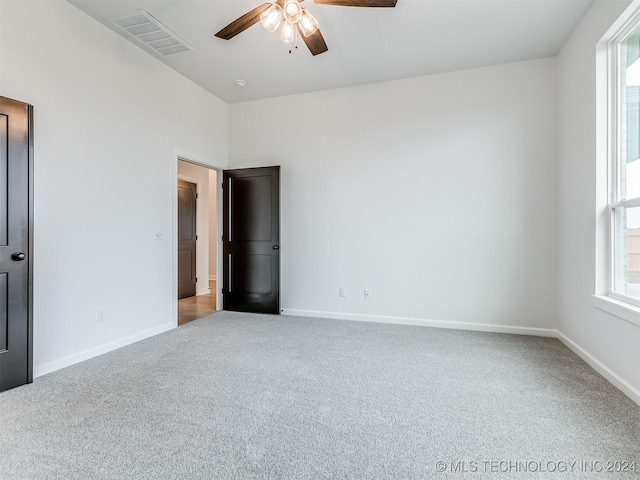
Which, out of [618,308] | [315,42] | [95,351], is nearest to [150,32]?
[315,42]

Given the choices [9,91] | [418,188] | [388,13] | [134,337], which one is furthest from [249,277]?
[388,13]

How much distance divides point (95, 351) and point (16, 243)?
117cm

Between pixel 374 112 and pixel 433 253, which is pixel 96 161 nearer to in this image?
pixel 374 112

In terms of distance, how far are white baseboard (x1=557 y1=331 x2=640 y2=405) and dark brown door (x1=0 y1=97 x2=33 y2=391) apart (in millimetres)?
4189

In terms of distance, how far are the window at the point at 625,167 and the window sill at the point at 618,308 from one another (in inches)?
2.7

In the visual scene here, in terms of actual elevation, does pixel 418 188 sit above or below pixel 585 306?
above

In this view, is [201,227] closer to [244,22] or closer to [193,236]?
[193,236]

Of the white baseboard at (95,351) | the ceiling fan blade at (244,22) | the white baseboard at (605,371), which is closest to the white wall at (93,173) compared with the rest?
the white baseboard at (95,351)

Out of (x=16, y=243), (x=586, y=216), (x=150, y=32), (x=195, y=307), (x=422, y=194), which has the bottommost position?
(x=195, y=307)

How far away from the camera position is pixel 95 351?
288 cm

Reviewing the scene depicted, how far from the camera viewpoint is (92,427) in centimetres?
179

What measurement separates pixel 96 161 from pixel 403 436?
10.9 ft

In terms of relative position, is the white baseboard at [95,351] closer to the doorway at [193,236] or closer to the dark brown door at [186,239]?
the doorway at [193,236]

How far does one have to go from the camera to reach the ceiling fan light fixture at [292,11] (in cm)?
213
